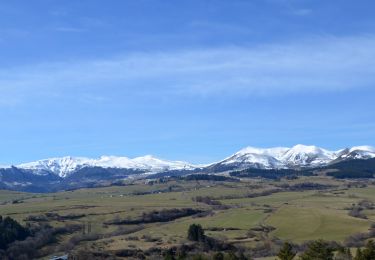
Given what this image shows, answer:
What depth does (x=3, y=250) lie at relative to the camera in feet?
404

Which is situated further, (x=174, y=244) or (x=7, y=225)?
(x=7, y=225)

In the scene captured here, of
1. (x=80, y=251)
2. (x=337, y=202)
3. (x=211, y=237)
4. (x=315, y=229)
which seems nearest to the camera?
(x=80, y=251)

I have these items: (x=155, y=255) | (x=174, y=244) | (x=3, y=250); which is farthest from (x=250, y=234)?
(x=3, y=250)

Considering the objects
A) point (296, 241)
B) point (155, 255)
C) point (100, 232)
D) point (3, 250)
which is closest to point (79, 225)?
point (100, 232)

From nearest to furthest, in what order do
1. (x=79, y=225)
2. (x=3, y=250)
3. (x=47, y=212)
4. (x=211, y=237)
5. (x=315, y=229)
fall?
(x=3, y=250) → (x=211, y=237) → (x=315, y=229) → (x=79, y=225) → (x=47, y=212)

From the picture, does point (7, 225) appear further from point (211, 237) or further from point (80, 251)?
point (211, 237)

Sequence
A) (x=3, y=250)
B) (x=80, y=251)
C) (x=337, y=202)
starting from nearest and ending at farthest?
(x=80, y=251)
(x=3, y=250)
(x=337, y=202)

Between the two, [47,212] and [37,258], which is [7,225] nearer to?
[37,258]

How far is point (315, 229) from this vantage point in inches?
5625

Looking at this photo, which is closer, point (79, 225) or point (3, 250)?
point (3, 250)

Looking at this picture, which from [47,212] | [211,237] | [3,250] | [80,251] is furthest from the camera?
[47,212]

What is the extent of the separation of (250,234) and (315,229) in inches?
647

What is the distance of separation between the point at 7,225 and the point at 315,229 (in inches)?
2727

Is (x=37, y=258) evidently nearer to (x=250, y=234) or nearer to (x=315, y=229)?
(x=250, y=234)
